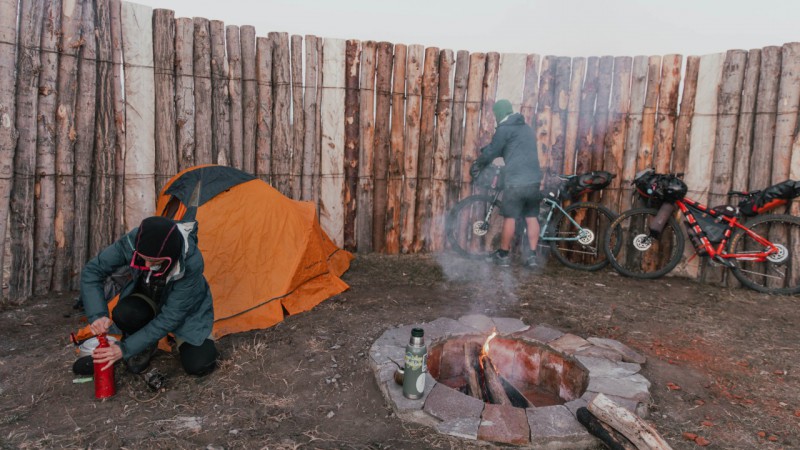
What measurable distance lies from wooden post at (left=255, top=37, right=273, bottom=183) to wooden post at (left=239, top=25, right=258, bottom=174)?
46 mm

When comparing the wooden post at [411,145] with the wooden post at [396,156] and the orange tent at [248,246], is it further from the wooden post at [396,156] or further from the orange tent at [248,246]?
the orange tent at [248,246]

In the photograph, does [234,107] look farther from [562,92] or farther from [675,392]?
[675,392]

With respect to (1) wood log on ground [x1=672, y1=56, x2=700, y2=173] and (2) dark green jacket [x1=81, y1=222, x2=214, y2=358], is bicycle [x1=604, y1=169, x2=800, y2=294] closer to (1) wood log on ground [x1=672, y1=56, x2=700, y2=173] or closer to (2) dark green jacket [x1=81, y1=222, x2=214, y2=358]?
(1) wood log on ground [x1=672, y1=56, x2=700, y2=173]

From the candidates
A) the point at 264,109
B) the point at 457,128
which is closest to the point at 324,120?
the point at 264,109

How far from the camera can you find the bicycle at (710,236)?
18.8 feet

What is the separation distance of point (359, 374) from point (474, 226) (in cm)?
379

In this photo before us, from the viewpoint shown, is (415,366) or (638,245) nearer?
(415,366)

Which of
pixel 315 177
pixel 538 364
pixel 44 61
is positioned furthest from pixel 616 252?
pixel 44 61

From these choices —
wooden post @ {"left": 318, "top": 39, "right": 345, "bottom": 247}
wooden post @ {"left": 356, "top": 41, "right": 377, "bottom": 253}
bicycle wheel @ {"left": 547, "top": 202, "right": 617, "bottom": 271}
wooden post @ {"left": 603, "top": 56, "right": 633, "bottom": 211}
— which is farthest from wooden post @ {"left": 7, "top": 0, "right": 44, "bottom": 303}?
wooden post @ {"left": 603, "top": 56, "right": 633, "bottom": 211}

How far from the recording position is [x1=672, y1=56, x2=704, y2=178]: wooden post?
6117mm

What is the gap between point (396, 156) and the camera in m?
6.88

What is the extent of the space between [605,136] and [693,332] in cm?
284

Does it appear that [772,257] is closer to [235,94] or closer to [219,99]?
[235,94]

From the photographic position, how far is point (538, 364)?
13.4ft
